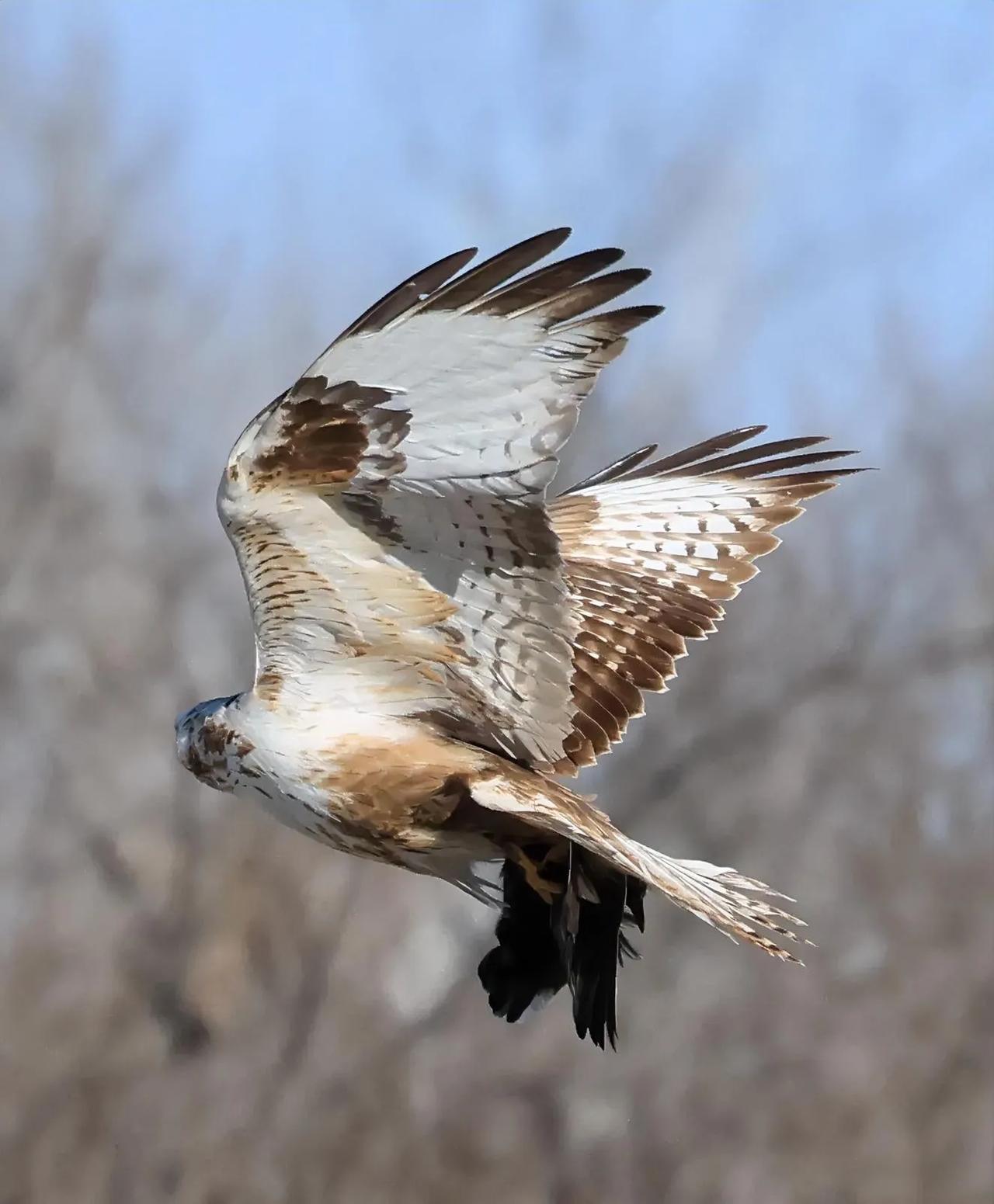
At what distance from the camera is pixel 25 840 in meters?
6.13

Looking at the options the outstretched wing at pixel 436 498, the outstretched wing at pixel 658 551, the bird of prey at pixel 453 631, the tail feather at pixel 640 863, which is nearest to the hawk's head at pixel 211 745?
the bird of prey at pixel 453 631

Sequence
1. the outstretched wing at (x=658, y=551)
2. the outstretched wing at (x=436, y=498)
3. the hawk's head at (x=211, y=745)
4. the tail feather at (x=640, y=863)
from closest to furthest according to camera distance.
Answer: the outstretched wing at (x=436, y=498) → the tail feather at (x=640, y=863) → the hawk's head at (x=211, y=745) → the outstretched wing at (x=658, y=551)

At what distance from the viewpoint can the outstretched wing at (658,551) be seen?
2658 millimetres

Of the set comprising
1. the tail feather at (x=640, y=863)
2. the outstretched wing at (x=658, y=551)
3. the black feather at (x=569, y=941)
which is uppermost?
the outstretched wing at (x=658, y=551)

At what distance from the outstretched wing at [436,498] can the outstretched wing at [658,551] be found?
371 mm

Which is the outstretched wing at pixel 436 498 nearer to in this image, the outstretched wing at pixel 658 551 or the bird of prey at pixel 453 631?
the bird of prey at pixel 453 631

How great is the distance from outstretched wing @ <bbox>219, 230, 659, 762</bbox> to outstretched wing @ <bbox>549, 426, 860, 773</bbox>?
0.37 metres

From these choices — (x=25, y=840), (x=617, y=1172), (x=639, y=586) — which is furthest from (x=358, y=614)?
(x=617, y=1172)

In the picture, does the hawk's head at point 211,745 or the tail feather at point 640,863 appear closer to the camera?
the tail feather at point 640,863

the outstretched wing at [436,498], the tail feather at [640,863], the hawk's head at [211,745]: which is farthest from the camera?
the hawk's head at [211,745]

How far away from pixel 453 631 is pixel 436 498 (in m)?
0.27

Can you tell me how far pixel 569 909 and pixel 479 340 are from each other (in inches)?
34.0

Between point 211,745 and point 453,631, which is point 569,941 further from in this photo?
point 211,745

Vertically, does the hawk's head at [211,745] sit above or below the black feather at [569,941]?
above
